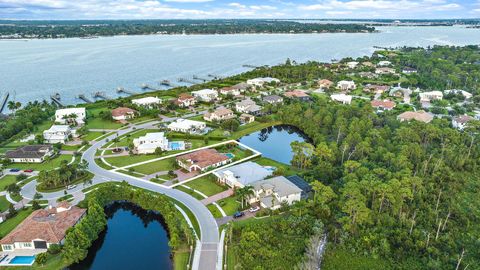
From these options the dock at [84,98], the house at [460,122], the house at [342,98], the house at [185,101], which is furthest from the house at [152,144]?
the house at [460,122]

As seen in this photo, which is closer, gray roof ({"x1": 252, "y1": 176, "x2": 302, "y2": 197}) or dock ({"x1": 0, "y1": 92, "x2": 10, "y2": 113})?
gray roof ({"x1": 252, "y1": 176, "x2": 302, "y2": 197})

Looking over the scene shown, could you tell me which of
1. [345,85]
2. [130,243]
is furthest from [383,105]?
[130,243]

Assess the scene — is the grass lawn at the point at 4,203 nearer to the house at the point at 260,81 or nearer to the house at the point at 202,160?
the house at the point at 202,160

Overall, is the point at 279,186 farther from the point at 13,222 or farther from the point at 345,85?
the point at 345,85

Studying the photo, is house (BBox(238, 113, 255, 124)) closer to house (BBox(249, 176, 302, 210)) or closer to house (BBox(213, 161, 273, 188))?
house (BBox(213, 161, 273, 188))

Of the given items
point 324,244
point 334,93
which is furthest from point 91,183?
point 334,93

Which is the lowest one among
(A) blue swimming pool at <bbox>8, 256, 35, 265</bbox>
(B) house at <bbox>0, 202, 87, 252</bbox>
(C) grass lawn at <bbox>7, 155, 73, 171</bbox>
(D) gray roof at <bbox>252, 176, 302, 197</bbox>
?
(A) blue swimming pool at <bbox>8, 256, 35, 265</bbox>

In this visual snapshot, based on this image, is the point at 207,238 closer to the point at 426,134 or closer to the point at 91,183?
the point at 91,183

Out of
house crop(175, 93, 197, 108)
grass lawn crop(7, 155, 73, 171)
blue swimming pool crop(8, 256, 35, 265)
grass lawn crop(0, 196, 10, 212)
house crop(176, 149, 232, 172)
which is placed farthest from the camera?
house crop(175, 93, 197, 108)

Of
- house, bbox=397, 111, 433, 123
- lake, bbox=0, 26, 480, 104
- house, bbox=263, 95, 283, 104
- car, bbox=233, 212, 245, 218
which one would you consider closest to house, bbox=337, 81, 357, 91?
house, bbox=263, 95, 283, 104
